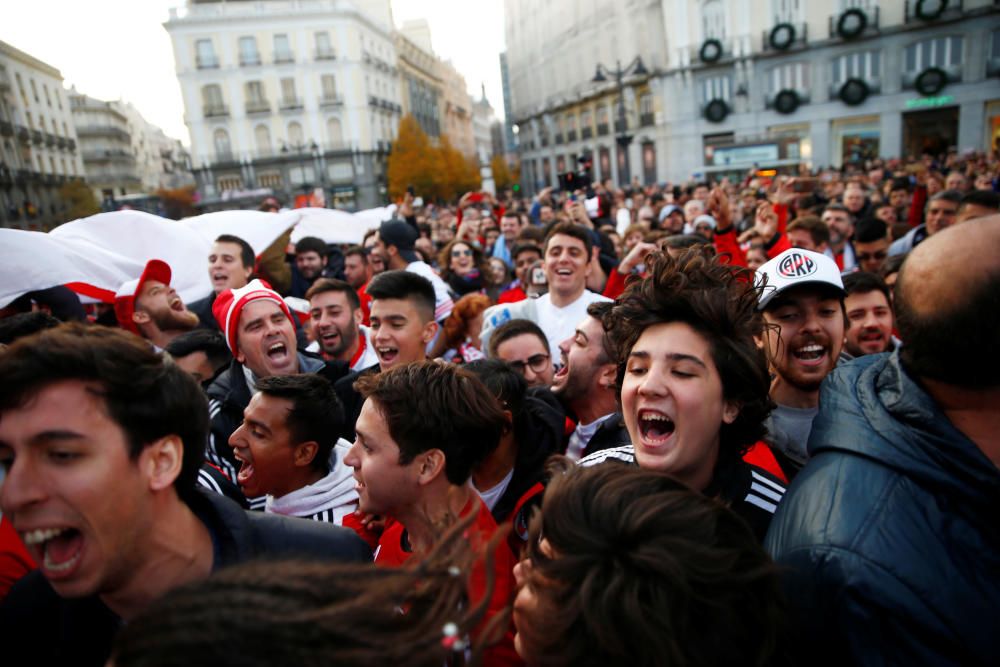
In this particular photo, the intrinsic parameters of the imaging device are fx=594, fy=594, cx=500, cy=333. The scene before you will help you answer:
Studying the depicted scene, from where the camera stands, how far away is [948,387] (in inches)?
49.9

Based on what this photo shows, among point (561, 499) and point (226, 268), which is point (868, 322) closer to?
point (561, 499)

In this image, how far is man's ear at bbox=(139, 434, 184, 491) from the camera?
59.7 inches

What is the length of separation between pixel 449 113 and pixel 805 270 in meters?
77.3

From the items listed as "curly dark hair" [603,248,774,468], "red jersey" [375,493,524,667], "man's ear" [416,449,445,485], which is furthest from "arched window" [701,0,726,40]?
"red jersey" [375,493,524,667]

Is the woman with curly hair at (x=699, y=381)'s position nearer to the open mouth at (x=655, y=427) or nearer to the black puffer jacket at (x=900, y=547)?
the open mouth at (x=655, y=427)

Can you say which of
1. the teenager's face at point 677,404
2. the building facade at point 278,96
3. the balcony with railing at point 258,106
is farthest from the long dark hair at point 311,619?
the balcony with railing at point 258,106

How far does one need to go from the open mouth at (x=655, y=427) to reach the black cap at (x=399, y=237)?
4652 millimetres

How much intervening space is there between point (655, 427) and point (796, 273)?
1.12 metres

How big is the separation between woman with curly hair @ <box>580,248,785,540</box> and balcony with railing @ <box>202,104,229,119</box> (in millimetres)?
51790

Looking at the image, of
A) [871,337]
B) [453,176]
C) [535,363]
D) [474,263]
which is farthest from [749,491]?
[453,176]

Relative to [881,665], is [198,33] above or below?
above

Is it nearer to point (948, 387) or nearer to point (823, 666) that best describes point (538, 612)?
point (823, 666)

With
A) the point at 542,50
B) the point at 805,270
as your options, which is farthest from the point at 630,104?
the point at 805,270

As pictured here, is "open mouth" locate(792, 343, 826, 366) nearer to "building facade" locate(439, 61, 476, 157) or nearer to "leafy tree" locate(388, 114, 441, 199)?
"leafy tree" locate(388, 114, 441, 199)
